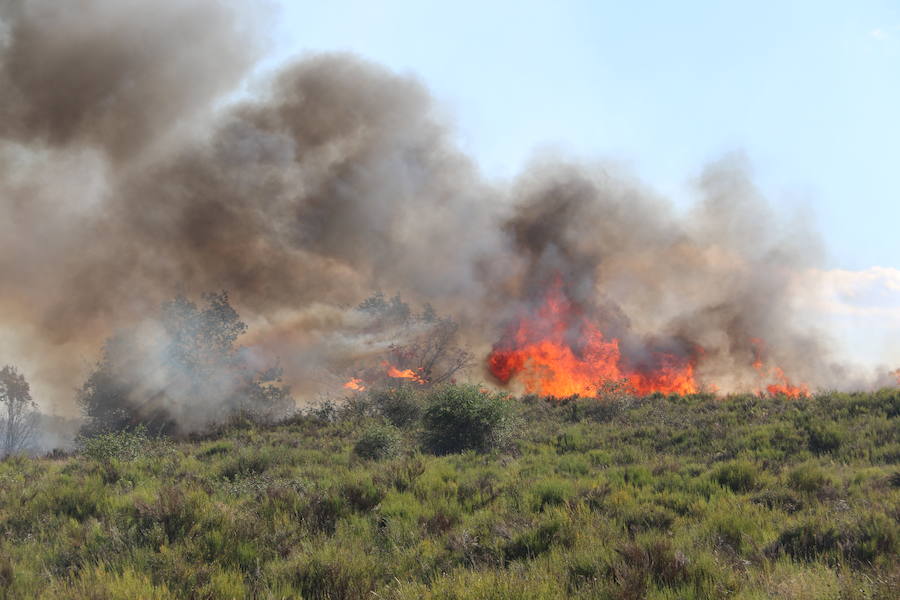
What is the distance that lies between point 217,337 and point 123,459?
67.8 feet

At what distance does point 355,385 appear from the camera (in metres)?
36.5

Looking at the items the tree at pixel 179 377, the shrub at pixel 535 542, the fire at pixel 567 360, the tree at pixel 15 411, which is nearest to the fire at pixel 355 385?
the tree at pixel 179 377

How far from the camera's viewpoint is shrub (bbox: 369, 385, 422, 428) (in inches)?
931

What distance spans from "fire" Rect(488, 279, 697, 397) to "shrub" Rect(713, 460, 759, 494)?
873 inches

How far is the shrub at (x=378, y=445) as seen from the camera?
15.3 m

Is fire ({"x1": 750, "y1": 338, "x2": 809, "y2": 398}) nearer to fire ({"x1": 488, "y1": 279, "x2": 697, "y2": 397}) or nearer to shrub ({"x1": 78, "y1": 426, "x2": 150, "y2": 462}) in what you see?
fire ({"x1": 488, "y1": 279, "x2": 697, "y2": 397})

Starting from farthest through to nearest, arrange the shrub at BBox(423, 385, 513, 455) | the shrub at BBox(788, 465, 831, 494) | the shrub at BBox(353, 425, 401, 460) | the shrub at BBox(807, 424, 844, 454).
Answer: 1. the shrub at BBox(423, 385, 513, 455)
2. the shrub at BBox(353, 425, 401, 460)
3. the shrub at BBox(807, 424, 844, 454)
4. the shrub at BBox(788, 465, 831, 494)

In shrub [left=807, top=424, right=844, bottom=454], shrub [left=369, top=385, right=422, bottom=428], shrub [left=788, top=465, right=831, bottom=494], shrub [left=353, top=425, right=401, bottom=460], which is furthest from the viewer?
shrub [left=369, top=385, right=422, bottom=428]

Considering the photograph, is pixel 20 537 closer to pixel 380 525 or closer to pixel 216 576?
pixel 216 576

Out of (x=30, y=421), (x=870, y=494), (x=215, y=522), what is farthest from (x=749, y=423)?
(x=30, y=421)

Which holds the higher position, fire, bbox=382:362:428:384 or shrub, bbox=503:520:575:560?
fire, bbox=382:362:428:384

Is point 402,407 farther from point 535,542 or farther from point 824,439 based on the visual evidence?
point 535,542

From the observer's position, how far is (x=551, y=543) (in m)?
6.25

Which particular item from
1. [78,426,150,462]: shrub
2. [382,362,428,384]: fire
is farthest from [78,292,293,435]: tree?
[78,426,150,462]: shrub
